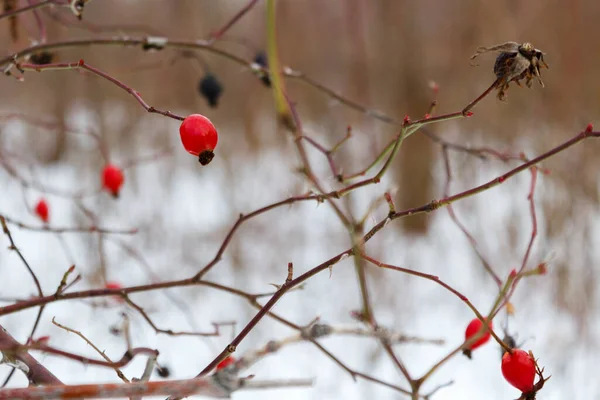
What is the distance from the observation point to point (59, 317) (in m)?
3.13

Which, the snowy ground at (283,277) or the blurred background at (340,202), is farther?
the blurred background at (340,202)

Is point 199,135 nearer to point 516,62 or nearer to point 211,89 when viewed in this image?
point 516,62

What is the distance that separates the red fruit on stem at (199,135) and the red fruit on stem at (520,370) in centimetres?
39

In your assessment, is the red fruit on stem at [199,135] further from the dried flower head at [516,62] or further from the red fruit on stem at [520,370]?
the red fruit on stem at [520,370]

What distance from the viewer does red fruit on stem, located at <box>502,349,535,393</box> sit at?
0.62 metres

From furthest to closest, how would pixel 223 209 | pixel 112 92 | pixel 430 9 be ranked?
pixel 112 92
pixel 223 209
pixel 430 9

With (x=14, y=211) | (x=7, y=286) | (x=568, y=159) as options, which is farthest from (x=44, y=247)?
(x=568, y=159)

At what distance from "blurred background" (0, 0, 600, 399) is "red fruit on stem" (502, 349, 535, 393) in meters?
1.63

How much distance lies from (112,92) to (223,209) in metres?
1.58

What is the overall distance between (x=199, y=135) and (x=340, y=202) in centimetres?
169

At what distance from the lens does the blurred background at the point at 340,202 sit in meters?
2.97

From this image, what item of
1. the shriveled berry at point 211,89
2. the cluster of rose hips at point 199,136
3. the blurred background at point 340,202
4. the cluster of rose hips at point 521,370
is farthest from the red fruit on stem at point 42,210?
the cluster of rose hips at point 521,370

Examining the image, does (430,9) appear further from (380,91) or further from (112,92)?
(112,92)

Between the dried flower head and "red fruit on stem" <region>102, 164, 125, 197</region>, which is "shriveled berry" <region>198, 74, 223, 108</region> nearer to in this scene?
"red fruit on stem" <region>102, 164, 125, 197</region>
